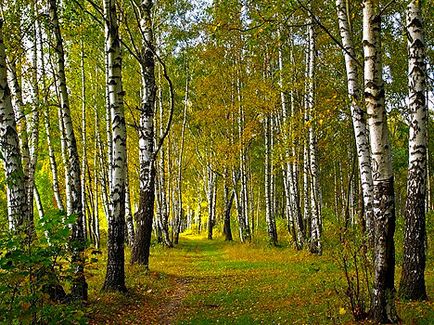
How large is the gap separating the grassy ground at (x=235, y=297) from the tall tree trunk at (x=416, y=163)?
2.48 ft

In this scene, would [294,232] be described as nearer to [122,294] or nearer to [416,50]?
[122,294]

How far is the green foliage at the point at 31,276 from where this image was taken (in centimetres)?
485

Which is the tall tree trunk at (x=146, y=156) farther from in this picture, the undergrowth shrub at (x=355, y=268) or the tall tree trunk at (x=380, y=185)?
the tall tree trunk at (x=380, y=185)

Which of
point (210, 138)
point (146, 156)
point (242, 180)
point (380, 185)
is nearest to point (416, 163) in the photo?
point (380, 185)

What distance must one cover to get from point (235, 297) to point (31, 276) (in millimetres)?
7728

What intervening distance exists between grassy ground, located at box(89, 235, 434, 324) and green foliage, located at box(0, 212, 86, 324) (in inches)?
31.6

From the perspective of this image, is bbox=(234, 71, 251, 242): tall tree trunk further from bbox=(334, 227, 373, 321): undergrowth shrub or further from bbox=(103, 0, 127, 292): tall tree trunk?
bbox=(334, 227, 373, 321): undergrowth shrub

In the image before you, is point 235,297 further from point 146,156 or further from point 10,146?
point 10,146

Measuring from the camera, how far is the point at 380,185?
7.32 meters

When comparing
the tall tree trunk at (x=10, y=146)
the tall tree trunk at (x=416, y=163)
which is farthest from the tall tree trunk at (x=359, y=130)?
the tall tree trunk at (x=10, y=146)

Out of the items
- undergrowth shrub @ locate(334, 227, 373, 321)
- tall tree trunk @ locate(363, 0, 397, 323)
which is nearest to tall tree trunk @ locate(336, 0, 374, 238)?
undergrowth shrub @ locate(334, 227, 373, 321)

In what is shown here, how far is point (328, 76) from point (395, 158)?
13929 millimetres

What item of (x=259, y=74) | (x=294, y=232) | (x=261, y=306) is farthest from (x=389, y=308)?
(x=259, y=74)

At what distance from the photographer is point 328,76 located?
24562 mm
